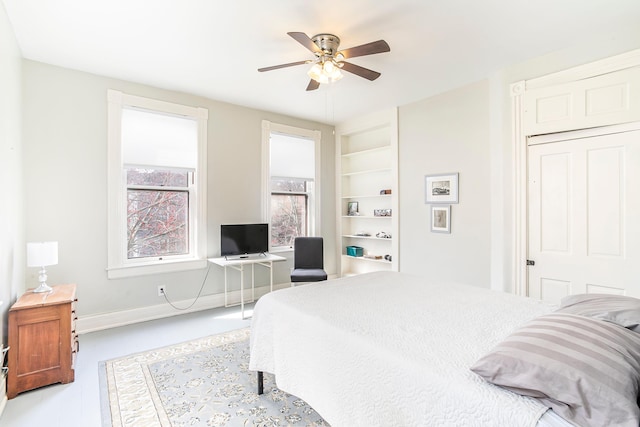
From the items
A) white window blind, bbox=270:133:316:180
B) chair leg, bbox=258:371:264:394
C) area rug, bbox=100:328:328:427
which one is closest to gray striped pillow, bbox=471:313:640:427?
area rug, bbox=100:328:328:427

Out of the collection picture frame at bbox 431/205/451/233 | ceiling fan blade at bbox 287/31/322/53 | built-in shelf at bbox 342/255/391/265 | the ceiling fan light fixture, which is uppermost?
ceiling fan blade at bbox 287/31/322/53

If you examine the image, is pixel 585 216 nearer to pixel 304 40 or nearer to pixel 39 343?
pixel 304 40

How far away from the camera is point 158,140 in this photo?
12.4 feet

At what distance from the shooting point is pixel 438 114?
3.96 m

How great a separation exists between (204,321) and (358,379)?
9.26 feet

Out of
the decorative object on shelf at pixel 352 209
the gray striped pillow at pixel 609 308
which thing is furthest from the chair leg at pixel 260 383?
the decorative object on shelf at pixel 352 209

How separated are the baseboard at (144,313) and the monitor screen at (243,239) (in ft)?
2.15

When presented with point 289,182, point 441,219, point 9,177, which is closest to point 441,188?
point 441,219

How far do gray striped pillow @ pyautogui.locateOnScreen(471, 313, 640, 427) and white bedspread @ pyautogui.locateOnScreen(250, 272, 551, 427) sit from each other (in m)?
0.06

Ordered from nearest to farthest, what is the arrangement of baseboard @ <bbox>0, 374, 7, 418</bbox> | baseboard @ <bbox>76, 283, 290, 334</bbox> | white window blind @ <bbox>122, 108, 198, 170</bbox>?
baseboard @ <bbox>0, 374, 7, 418</bbox> < baseboard @ <bbox>76, 283, 290, 334</bbox> < white window blind @ <bbox>122, 108, 198, 170</bbox>

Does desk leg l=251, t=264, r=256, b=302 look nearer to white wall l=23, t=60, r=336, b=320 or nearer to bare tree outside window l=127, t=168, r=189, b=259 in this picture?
white wall l=23, t=60, r=336, b=320

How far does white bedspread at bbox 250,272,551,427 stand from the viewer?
3.43ft

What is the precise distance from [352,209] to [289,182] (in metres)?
1.22

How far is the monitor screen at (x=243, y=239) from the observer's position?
158 inches
